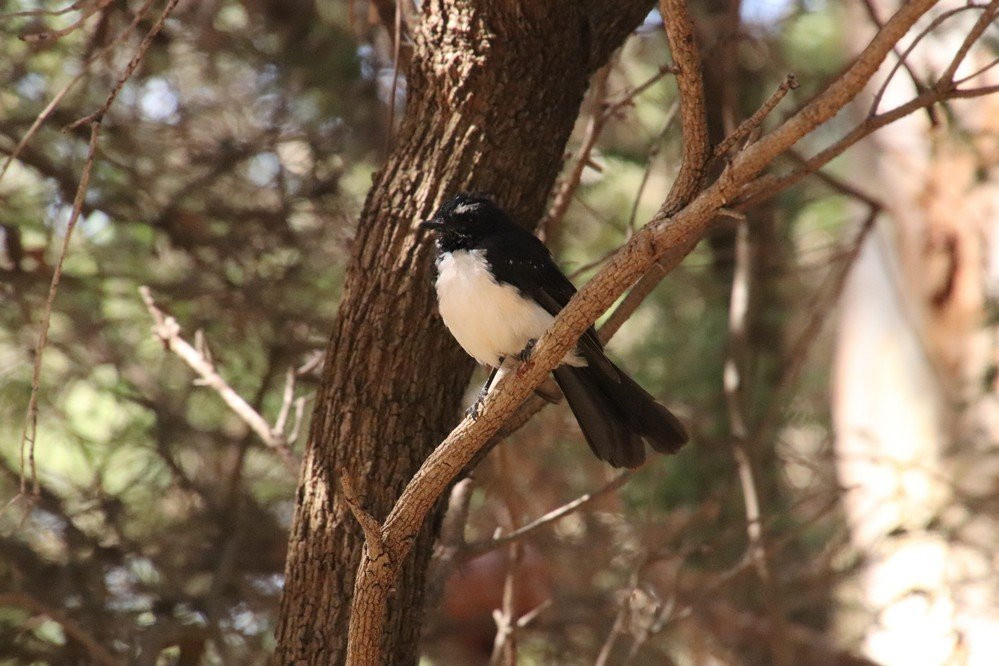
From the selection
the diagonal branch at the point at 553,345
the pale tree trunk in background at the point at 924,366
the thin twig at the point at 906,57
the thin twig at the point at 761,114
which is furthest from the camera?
the pale tree trunk in background at the point at 924,366

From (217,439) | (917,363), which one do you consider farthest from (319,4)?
(917,363)

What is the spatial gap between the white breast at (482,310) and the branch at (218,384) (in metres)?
0.75

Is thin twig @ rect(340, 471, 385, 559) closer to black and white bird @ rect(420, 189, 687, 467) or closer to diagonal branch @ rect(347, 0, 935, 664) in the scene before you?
diagonal branch @ rect(347, 0, 935, 664)

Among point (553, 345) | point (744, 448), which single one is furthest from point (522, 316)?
point (744, 448)

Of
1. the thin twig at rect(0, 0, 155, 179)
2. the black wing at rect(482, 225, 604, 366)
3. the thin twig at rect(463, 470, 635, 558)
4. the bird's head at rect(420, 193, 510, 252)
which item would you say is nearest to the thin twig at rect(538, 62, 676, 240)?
the black wing at rect(482, 225, 604, 366)

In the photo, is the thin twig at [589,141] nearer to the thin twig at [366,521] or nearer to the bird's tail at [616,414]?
the bird's tail at [616,414]

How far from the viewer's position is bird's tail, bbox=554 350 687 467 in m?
3.27

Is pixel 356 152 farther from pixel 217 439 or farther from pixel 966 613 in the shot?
pixel 966 613

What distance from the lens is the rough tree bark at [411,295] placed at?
9.82ft

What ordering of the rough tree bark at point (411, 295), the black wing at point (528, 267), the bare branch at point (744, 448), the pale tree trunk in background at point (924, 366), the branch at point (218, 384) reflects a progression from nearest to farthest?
the rough tree bark at point (411, 295) < the black wing at point (528, 267) < the branch at point (218, 384) < the bare branch at point (744, 448) < the pale tree trunk in background at point (924, 366)

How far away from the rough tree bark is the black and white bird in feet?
0.28

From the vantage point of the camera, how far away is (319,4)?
5938mm

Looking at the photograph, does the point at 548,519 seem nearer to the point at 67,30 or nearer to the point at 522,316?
the point at 522,316

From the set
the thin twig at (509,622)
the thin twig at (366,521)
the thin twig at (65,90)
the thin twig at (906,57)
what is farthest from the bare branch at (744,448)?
the thin twig at (65,90)
